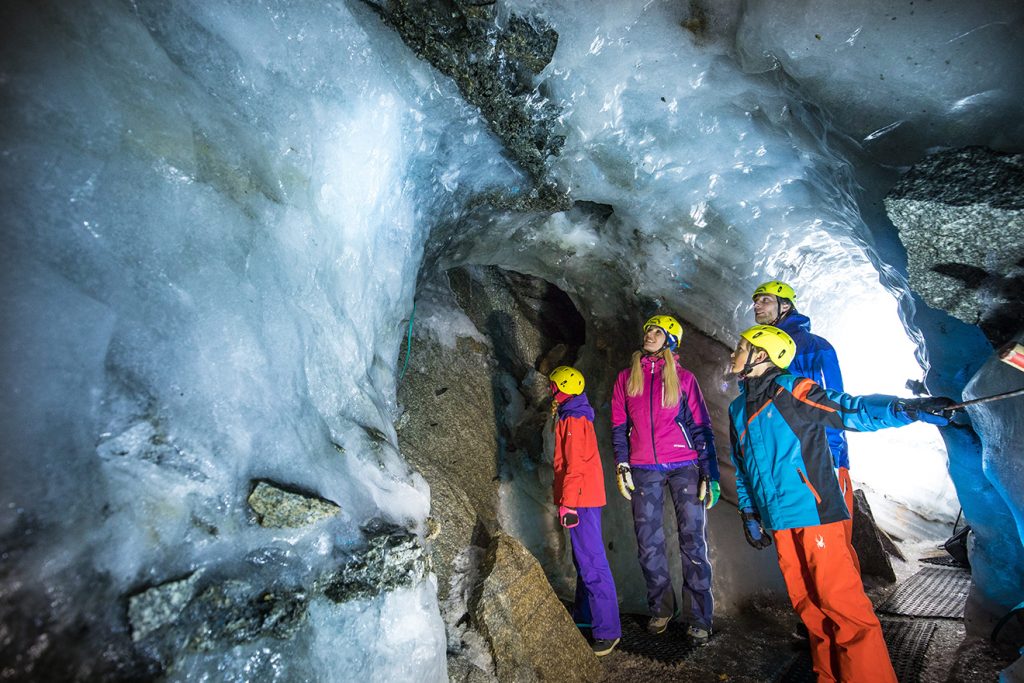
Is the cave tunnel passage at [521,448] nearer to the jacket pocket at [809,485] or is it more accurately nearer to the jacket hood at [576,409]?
the jacket hood at [576,409]

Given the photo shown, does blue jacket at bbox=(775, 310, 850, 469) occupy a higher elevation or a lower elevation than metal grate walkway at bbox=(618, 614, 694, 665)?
higher

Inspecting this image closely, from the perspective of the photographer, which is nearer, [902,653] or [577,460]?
[902,653]

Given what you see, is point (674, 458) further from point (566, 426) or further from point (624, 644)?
point (624, 644)

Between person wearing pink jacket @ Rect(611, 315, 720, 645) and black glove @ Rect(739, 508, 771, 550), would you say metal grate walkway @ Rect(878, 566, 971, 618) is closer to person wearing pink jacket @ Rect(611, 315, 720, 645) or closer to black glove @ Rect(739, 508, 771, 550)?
person wearing pink jacket @ Rect(611, 315, 720, 645)

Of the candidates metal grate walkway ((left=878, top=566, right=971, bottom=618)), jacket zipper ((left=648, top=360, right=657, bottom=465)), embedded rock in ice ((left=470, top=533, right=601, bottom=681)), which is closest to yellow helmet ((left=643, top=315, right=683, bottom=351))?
jacket zipper ((left=648, top=360, right=657, bottom=465))

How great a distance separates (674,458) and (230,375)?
11.2 ft

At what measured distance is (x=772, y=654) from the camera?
161 inches

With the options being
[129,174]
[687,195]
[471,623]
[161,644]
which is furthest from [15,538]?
[687,195]

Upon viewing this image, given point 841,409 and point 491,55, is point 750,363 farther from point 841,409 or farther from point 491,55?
point 491,55

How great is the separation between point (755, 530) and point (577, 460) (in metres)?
1.34

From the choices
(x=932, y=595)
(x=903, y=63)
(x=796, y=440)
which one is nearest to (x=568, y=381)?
(x=796, y=440)

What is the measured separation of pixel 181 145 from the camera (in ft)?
7.11

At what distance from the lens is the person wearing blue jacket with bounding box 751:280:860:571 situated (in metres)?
3.81

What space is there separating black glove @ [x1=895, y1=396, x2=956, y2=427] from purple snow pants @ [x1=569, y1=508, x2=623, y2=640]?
2191mm
